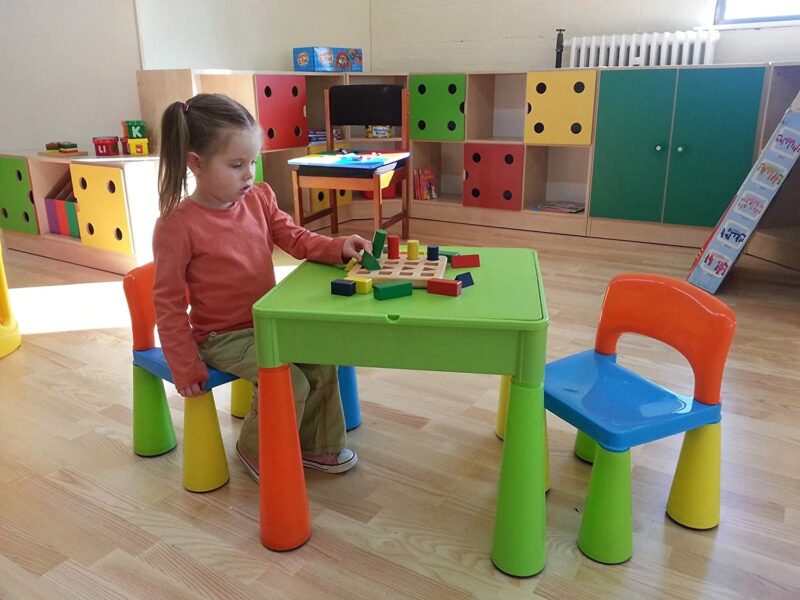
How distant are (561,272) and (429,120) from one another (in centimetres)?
151

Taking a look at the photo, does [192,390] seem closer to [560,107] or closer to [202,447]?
[202,447]

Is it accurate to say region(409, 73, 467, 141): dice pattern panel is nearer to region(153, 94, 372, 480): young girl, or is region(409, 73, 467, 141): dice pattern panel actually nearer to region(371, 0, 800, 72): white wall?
region(371, 0, 800, 72): white wall

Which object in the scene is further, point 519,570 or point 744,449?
point 744,449

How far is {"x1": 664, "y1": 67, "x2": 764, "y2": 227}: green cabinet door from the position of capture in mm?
3309

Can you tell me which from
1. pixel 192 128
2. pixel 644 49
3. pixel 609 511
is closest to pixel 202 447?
pixel 192 128

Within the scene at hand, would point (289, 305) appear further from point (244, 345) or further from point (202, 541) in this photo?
point (202, 541)

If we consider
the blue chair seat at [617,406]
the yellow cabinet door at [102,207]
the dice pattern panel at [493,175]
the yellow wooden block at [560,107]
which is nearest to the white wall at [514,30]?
the yellow wooden block at [560,107]

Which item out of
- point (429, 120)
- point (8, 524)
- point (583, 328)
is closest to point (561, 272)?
point (583, 328)

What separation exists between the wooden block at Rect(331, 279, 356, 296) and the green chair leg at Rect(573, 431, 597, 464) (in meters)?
0.75

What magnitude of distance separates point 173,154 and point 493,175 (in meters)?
2.98

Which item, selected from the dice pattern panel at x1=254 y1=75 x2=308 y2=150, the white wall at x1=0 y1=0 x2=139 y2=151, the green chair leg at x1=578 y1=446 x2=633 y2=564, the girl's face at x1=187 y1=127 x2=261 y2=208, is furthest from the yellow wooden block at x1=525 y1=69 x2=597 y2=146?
the green chair leg at x1=578 y1=446 x2=633 y2=564

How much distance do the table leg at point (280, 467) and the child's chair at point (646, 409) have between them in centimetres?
51

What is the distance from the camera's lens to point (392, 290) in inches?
46.5

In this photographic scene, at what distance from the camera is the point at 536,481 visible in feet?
3.86
